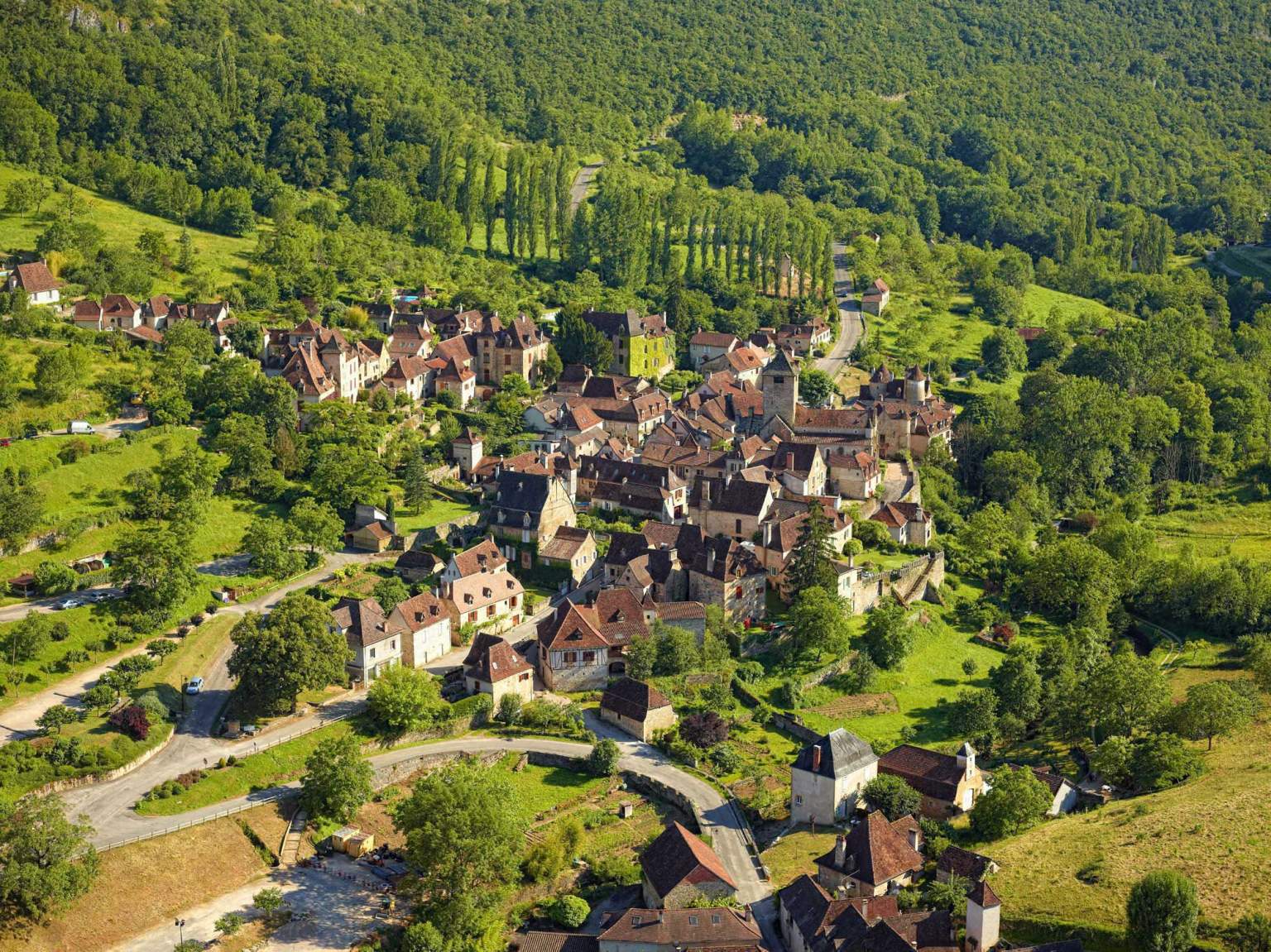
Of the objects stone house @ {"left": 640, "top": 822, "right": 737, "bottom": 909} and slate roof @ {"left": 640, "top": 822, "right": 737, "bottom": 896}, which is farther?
slate roof @ {"left": 640, "top": 822, "right": 737, "bottom": 896}

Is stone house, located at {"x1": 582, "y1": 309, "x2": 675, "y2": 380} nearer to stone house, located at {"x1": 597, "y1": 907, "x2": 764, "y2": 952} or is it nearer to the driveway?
the driveway

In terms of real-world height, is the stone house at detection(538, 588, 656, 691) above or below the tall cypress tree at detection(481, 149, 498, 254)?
below

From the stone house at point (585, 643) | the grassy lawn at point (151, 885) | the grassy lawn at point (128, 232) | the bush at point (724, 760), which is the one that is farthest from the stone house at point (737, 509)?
the grassy lawn at point (128, 232)

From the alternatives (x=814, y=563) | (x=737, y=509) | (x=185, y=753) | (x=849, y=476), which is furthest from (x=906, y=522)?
(x=185, y=753)

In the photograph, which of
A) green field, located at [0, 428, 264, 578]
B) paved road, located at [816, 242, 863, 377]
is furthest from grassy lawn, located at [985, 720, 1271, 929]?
paved road, located at [816, 242, 863, 377]

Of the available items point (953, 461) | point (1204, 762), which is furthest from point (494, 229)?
point (1204, 762)

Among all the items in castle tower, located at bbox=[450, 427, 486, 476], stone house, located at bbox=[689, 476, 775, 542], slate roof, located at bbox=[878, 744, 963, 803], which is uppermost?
castle tower, located at bbox=[450, 427, 486, 476]
